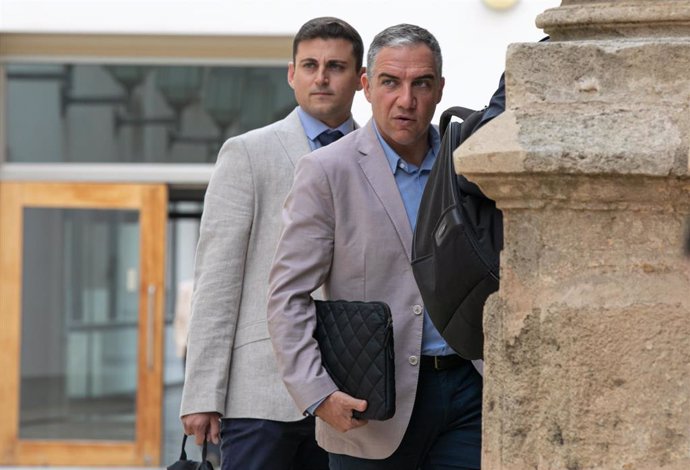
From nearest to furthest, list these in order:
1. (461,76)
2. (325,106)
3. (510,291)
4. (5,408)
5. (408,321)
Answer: (510,291) → (408,321) → (325,106) → (461,76) → (5,408)

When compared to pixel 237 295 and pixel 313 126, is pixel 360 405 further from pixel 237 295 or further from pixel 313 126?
pixel 313 126

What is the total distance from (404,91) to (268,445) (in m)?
1.17

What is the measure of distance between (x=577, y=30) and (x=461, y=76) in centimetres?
673

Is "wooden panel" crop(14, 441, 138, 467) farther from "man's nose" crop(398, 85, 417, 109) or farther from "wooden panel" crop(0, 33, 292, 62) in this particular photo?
"man's nose" crop(398, 85, 417, 109)

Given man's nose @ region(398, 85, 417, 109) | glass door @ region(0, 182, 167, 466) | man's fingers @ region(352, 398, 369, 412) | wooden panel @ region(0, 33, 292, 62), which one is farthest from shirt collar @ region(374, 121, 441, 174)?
glass door @ region(0, 182, 167, 466)

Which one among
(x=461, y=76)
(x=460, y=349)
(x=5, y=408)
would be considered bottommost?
(x=5, y=408)

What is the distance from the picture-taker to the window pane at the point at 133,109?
11.0 m

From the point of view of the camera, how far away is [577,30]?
2.99 meters

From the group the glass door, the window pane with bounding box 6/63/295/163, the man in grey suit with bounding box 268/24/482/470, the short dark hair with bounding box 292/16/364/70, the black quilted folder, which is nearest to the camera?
the black quilted folder

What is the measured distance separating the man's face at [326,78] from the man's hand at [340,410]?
124 centimetres

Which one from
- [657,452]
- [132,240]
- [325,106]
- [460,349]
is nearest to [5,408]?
[132,240]

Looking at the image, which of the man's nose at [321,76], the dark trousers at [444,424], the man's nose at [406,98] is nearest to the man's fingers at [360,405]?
the dark trousers at [444,424]

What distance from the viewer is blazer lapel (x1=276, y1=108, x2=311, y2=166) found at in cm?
487

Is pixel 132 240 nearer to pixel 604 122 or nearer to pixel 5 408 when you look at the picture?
pixel 5 408
